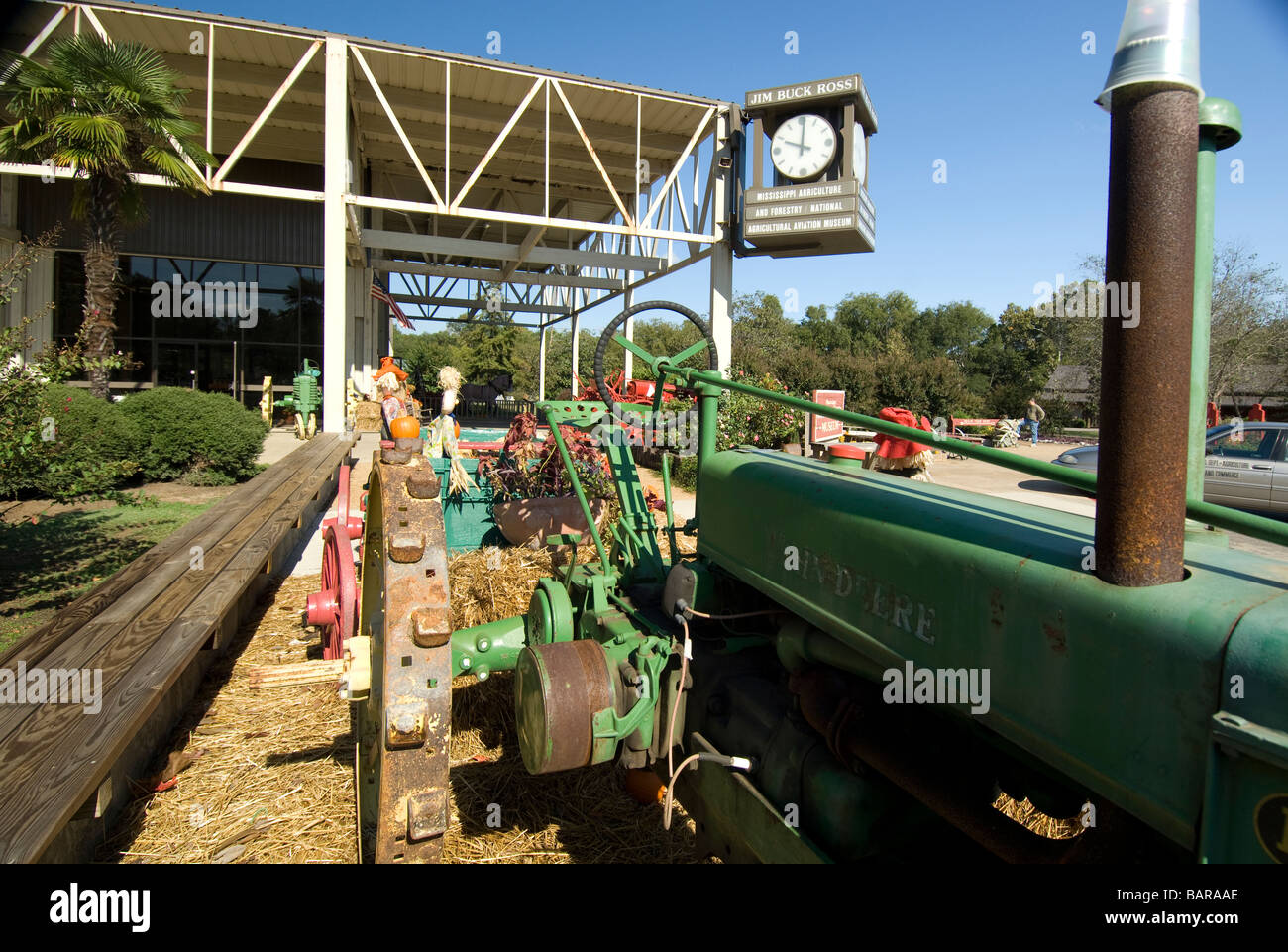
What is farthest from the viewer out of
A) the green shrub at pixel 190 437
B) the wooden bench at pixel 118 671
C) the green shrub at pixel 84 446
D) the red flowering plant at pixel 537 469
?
the green shrub at pixel 190 437

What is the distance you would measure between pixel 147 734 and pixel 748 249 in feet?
42.1

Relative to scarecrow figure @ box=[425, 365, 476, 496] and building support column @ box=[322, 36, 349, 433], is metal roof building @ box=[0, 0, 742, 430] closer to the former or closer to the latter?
building support column @ box=[322, 36, 349, 433]

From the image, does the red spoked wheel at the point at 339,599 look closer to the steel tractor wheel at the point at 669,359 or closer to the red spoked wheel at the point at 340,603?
the red spoked wheel at the point at 340,603

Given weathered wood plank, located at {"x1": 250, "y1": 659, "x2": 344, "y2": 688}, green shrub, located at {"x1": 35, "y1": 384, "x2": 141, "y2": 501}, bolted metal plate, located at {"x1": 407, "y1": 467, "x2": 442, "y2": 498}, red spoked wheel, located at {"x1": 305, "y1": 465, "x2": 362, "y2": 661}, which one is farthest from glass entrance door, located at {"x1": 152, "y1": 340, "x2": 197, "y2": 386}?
bolted metal plate, located at {"x1": 407, "y1": 467, "x2": 442, "y2": 498}

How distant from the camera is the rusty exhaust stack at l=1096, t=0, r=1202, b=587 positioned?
110cm

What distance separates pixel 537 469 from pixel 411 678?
15.7 ft

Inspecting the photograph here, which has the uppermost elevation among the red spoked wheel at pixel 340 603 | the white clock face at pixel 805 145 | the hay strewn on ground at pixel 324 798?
the white clock face at pixel 805 145

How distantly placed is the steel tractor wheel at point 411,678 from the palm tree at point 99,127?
405 inches

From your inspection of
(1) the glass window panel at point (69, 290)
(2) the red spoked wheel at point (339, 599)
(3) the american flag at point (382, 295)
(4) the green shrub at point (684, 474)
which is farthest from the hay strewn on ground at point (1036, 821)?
(1) the glass window panel at point (69, 290)

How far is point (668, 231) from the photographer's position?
45.3 feet

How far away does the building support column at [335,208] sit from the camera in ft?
37.6

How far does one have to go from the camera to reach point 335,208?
37.6 ft

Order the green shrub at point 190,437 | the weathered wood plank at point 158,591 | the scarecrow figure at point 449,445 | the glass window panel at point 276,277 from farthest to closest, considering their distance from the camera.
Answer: the glass window panel at point 276,277 < the green shrub at point 190,437 < the scarecrow figure at point 449,445 < the weathered wood plank at point 158,591

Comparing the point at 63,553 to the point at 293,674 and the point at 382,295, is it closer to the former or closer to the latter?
the point at 293,674
